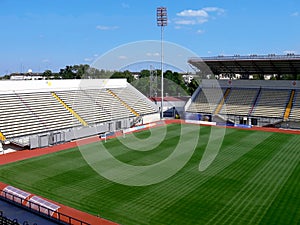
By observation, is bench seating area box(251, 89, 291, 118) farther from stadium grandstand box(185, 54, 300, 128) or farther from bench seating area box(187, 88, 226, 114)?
bench seating area box(187, 88, 226, 114)

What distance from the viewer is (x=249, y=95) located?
46.8 metres

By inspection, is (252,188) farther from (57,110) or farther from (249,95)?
(249,95)

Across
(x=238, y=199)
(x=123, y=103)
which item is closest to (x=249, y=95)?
(x=123, y=103)

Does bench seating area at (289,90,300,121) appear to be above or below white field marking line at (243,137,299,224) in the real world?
above

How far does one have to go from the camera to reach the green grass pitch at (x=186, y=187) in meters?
14.5

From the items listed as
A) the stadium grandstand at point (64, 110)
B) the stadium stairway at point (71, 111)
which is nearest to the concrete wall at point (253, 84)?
the stadium grandstand at point (64, 110)

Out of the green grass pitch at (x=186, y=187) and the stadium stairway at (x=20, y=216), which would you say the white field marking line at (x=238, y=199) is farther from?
the stadium stairway at (x=20, y=216)

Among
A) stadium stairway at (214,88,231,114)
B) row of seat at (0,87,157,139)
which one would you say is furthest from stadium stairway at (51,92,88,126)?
stadium stairway at (214,88,231,114)

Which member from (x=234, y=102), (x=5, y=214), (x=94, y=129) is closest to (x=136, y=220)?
(x=5, y=214)

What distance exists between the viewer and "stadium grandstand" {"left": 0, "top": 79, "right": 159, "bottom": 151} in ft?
96.5

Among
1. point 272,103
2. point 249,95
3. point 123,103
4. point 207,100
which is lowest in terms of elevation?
point 272,103

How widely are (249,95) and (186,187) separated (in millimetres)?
32290

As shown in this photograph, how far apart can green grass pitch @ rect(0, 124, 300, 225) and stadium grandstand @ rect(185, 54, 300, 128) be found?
576 inches

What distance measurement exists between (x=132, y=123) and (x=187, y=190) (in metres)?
23.8
